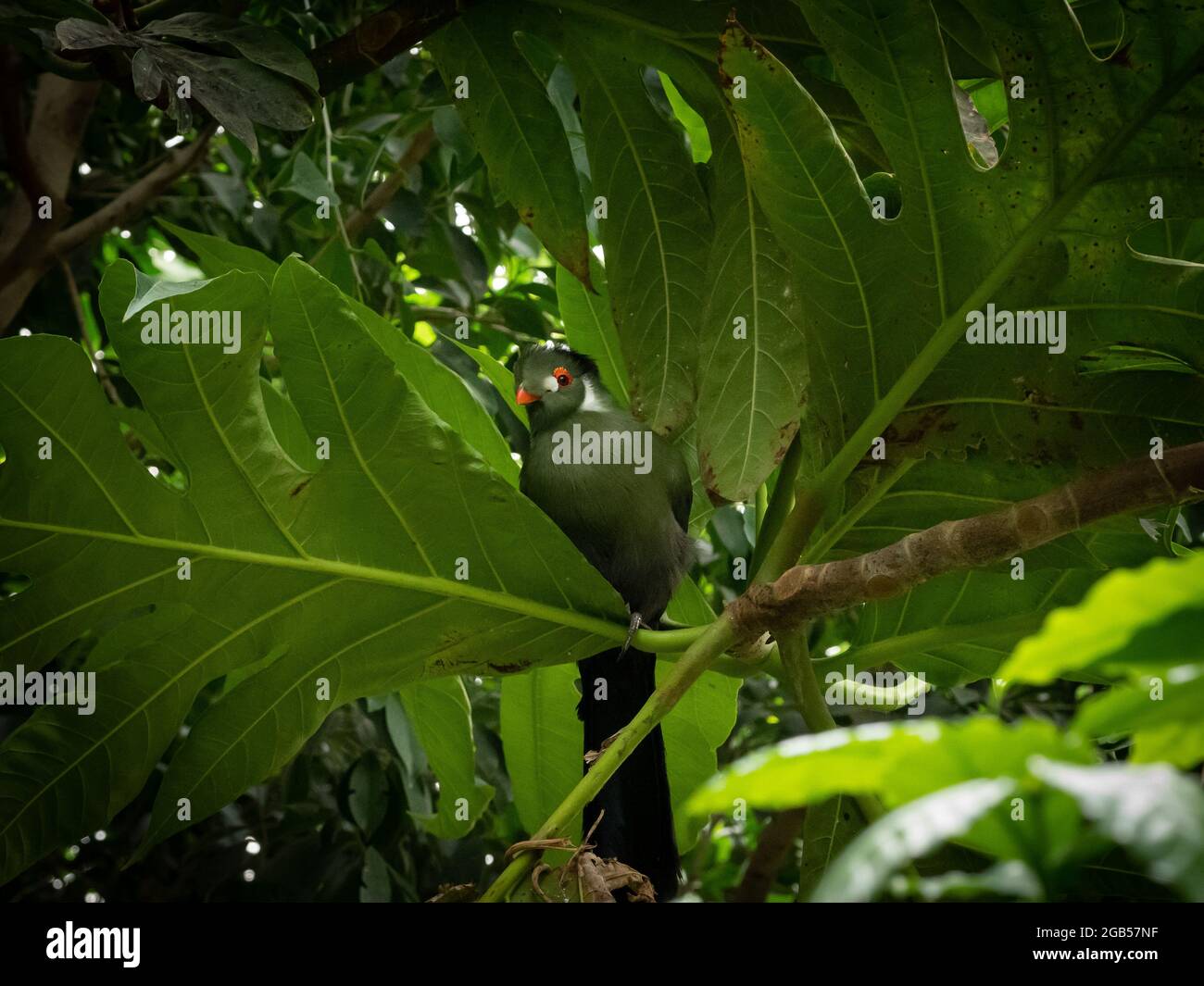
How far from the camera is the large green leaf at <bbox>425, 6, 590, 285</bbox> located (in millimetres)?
1637

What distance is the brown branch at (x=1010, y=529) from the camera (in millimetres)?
1170

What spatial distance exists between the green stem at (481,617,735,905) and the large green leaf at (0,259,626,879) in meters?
0.20

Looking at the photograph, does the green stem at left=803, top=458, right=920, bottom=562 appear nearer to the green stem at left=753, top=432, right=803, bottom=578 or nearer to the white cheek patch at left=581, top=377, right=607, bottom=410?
the green stem at left=753, top=432, right=803, bottom=578

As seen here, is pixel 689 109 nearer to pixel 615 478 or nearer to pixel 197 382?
pixel 615 478

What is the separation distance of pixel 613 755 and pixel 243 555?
53 cm

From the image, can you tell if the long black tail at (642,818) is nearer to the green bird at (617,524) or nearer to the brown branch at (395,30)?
the green bird at (617,524)

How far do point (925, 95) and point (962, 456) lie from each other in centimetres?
43

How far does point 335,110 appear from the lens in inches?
109

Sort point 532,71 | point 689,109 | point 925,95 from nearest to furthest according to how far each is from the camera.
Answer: point 925,95 < point 532,71 < point 689,109

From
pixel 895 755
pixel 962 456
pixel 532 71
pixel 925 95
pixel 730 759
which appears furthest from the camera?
pixel 730 759

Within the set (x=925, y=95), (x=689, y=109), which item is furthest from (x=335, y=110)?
(x=925, y=95)

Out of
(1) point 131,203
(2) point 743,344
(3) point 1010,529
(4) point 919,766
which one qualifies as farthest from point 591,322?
(4) point 919,766

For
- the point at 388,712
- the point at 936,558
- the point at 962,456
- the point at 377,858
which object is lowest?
the point at 377,858

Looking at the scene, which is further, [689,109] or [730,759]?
[730,759]
